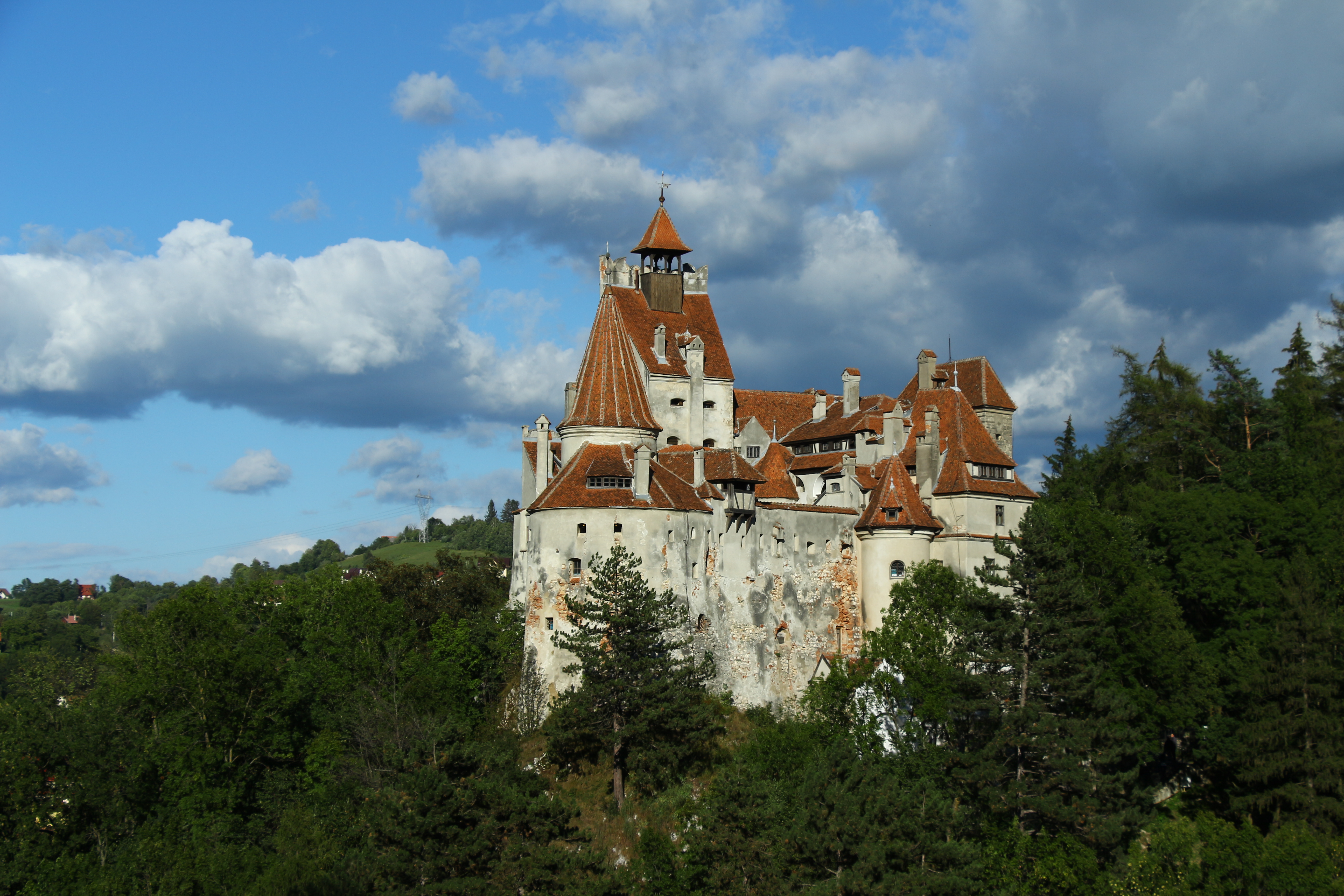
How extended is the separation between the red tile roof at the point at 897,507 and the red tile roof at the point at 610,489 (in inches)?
374

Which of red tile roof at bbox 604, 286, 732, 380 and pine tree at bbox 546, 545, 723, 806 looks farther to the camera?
red tile roof at bbox 604, 286, 732, 380

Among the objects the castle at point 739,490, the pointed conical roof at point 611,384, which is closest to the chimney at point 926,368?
the castle at point 739,490

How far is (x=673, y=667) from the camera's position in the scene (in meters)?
60.2

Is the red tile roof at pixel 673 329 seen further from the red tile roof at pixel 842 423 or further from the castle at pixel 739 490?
the red tile roof at pixel 842 423

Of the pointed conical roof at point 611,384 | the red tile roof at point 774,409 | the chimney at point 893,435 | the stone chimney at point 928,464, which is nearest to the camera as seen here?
the pointed conical roof at point 611,384

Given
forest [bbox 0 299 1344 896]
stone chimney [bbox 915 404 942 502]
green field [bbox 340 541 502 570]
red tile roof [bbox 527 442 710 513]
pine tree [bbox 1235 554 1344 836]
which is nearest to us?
forest [bbox 0 299 1344 896]

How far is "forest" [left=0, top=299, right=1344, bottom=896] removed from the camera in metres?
44.9

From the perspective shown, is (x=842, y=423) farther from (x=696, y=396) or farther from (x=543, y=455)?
(x=543, y=455)

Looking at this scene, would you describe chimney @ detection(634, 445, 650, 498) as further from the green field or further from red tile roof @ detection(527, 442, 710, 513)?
the green field

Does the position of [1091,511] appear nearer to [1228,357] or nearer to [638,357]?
[1228,357]

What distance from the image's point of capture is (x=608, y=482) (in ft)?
200

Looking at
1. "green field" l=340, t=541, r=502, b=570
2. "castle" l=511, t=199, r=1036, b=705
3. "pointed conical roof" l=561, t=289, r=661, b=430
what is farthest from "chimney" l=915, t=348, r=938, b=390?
"green field" l=340, t=541, r=502, b=570

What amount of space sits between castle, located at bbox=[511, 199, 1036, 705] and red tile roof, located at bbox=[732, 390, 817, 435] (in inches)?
9.6

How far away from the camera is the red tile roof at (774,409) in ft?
242
